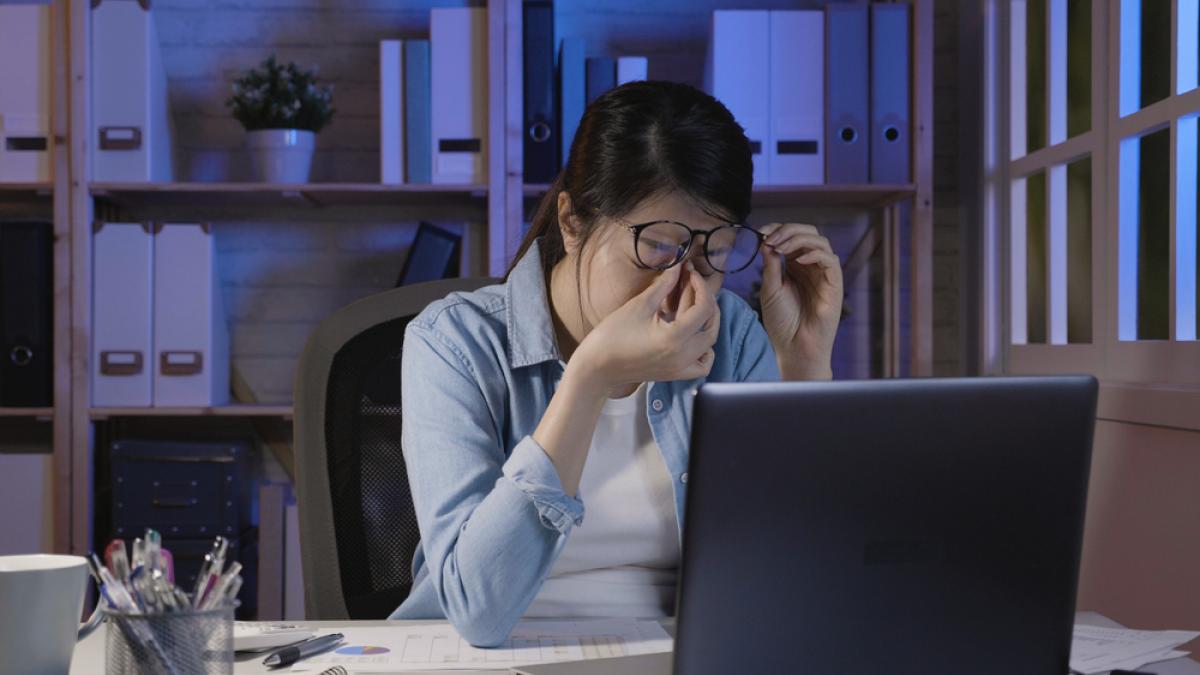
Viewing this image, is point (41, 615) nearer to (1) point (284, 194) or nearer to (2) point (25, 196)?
(1) point (284, 194)

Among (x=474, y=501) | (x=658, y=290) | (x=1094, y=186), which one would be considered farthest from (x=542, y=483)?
(x=1094, y=186)

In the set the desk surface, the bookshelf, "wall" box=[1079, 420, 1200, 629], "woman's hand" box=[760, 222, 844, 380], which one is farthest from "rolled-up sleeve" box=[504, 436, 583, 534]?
the bookshelf

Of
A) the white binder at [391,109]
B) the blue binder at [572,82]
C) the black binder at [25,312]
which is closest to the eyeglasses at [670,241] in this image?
the blue binder at [572,82]

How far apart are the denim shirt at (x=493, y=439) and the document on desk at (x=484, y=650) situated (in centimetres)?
3

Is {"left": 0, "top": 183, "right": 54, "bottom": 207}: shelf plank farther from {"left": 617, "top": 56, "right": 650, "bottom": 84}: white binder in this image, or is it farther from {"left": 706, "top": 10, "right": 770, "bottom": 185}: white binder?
{"left": 706, "top": 10, "right": 770, "bottom": 185}: white binder

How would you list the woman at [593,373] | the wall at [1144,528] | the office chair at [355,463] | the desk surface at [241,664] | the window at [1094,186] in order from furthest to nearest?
1. the window at [1094,186]
2. the wall at [1144,528]
3. the office chair at [355,463]
4. the woman at [593,373]
5. the desk surface at [241,664]

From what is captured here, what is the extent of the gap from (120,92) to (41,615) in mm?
2050

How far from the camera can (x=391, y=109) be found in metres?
2.54

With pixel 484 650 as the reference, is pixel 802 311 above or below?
above

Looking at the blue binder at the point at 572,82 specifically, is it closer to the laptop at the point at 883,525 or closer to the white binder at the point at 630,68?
the white binder at the point at 630,68

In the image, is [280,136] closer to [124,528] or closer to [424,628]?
[124,528]

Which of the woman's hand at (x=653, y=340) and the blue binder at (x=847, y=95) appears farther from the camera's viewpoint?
the blue binder at (x=847, y=95)

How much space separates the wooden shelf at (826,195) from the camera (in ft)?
8.23

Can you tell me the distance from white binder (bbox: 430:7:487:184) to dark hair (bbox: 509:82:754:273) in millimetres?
1344
